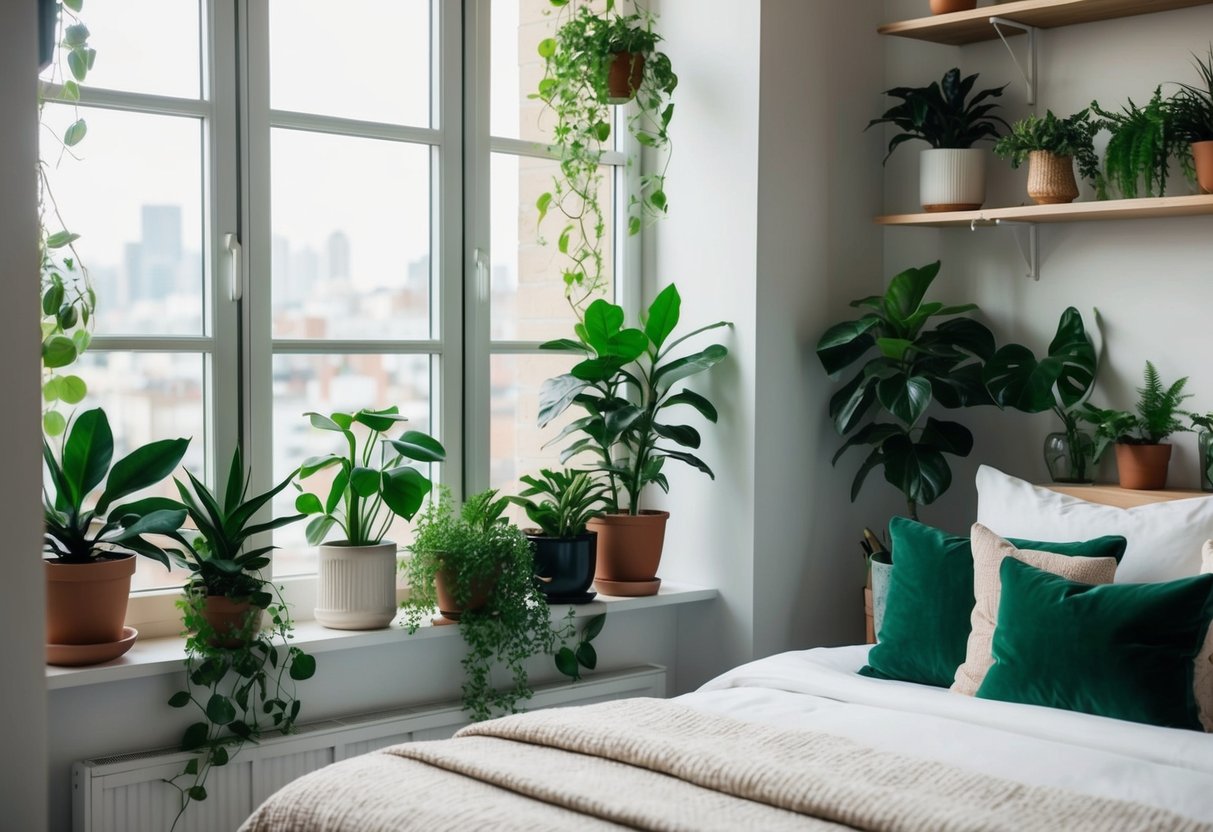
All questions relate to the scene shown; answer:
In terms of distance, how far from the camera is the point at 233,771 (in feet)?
9.32

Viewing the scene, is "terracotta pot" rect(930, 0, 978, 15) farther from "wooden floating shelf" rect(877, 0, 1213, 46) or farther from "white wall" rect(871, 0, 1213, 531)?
"white wall" rect(871, 0, 1213, 531)

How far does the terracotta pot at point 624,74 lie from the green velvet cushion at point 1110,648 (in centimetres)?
181

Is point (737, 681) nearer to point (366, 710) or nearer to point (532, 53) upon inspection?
point (366, 710)

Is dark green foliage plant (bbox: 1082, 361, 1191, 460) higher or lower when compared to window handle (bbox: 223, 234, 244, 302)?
lower

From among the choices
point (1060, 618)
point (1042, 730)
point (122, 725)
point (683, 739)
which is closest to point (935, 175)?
point (1060, 618)

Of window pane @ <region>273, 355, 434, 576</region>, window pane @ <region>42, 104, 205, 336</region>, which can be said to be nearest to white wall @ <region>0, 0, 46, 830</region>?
window pane @ <region>42, 104, 205, 336</region>

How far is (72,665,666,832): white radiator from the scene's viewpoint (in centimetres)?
265

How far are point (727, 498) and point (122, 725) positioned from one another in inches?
66.3

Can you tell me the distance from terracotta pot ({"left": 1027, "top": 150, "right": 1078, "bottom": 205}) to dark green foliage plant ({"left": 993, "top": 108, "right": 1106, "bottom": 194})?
16 millimetres

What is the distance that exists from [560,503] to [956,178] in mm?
1392

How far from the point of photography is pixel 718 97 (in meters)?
3.63

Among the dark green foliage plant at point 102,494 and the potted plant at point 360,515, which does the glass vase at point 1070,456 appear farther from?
the dark green foliage plant at point 102,494

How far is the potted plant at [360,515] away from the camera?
301 cm

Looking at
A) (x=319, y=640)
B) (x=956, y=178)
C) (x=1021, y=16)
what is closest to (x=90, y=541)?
(x=319, y=640)
